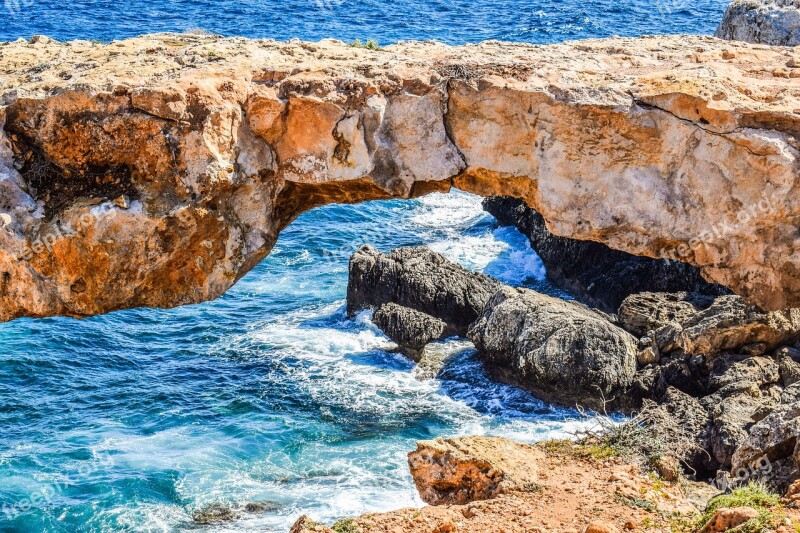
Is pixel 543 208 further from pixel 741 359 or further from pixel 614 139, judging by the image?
pixel 741 359

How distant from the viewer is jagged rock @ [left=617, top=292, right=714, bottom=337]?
18.2 metres

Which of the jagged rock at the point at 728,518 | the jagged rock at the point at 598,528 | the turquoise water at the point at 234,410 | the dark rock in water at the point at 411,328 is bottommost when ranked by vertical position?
the turquoise water at the point at 234,410

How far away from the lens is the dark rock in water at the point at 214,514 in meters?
14.2

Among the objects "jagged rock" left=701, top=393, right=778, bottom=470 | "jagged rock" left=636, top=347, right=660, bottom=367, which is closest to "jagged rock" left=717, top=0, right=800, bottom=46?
"jagged rock" left=636, top=347, right=660, bottom=367

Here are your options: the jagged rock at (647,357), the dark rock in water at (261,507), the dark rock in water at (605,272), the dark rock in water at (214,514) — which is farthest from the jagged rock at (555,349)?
the dark rock in water at (214,514)

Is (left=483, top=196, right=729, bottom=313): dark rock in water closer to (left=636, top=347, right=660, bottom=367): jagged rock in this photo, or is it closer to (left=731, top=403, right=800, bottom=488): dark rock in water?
(left=636, top=347, right=660, bottom=367): jagged rock

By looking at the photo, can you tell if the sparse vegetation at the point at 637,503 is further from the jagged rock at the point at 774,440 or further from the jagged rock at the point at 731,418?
the jagged rock at the point at 731,418

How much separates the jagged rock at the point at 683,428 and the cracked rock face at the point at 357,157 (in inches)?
180

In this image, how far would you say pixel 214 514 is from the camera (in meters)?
14.4

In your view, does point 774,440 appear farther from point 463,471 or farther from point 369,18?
point 369,18

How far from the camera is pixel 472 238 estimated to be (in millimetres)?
27250

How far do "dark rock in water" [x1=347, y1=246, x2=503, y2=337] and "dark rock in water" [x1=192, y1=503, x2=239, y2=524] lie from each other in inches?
288

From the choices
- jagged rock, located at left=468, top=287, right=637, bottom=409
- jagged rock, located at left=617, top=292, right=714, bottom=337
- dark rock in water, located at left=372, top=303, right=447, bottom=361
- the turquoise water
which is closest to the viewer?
the turquoise water

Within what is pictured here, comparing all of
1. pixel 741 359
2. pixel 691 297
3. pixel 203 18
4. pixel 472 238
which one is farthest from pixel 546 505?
pixel 203 18
